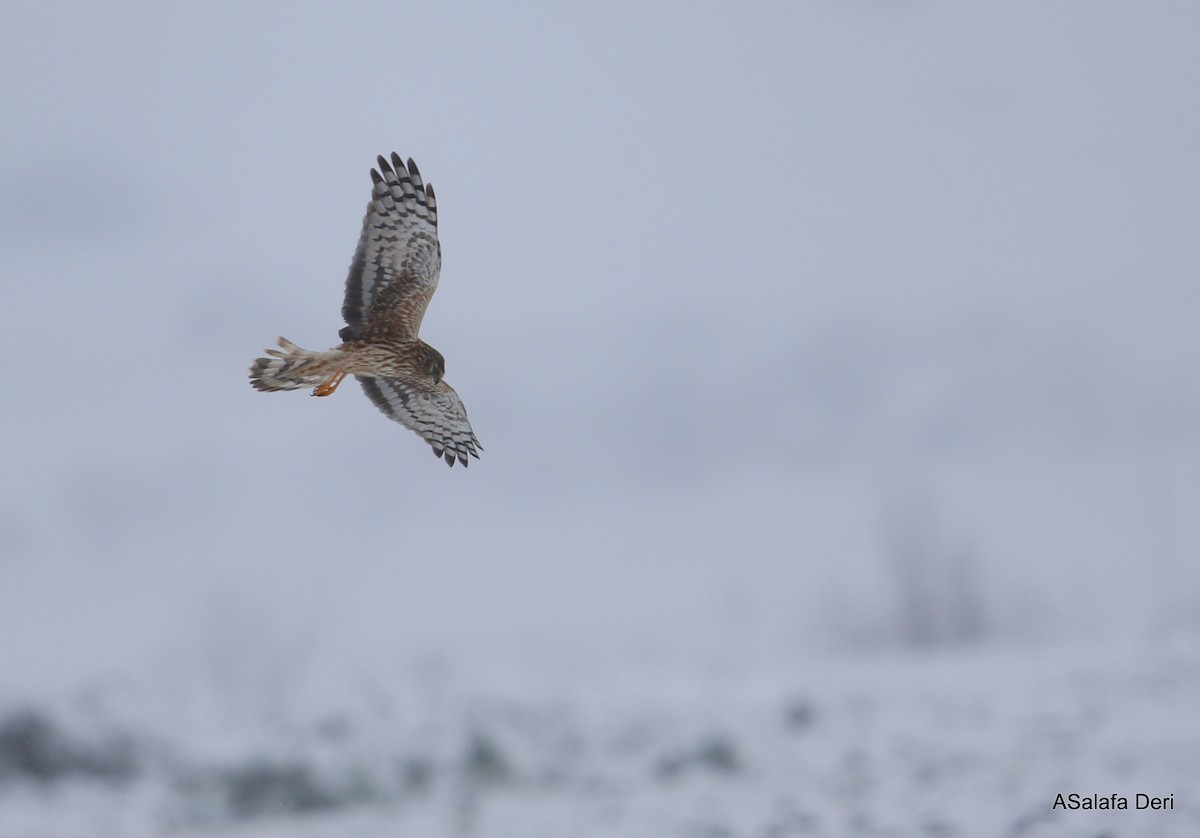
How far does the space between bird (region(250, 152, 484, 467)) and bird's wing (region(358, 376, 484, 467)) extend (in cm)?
54

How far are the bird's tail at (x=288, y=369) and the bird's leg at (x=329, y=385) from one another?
0.11ft

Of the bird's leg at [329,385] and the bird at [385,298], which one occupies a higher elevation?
the bird at [385,298]

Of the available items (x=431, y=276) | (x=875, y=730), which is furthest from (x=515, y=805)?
(x=431, y=276)

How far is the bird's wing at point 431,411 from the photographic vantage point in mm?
A: 11375

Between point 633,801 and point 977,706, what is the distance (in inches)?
198

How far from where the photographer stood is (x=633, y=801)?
18219 millimetres

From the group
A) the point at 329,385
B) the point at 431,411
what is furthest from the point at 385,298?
the point at 431,411

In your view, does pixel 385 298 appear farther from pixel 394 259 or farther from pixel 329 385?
pixel 329 385

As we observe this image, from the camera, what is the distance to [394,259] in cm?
1043

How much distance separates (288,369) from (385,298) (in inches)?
32.5

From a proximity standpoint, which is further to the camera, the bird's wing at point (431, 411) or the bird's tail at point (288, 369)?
the bird's wing at point (431, 411)

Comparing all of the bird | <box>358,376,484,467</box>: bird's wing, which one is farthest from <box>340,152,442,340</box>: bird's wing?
<box>358,376,484,467</box>: bird's wing

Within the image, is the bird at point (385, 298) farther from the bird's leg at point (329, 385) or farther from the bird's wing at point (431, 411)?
the bird's wing at point (431, 411)

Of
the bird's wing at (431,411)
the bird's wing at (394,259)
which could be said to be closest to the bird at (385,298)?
the bird's wing at (394,259)
